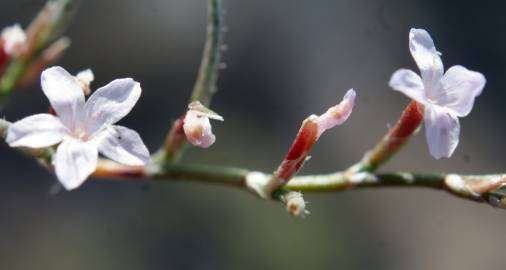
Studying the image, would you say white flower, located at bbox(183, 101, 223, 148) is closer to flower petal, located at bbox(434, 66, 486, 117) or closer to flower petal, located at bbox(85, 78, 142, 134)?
flower petal, located at bbox(85, 78, 142, 134)

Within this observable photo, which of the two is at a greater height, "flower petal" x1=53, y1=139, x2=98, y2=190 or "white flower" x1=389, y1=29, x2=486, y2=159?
"white flower" x1=389, y1=29, x2=486, y2=159

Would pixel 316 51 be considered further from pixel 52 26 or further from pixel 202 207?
pixel 52 26

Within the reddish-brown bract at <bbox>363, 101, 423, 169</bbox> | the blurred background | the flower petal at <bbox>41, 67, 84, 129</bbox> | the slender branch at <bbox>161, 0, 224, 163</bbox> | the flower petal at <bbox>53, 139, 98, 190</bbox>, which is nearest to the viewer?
the flower petal at <bbox>53, 139, 98, 190</bbox>

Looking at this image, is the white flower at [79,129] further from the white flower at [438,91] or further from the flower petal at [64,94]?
the white flower at [438,91]

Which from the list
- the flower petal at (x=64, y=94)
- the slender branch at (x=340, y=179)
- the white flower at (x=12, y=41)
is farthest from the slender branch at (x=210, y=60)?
the white flower at (x=12, y=41)

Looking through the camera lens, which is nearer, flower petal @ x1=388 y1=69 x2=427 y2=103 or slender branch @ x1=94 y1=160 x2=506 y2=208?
flower petal @ x1=388 y1=69 x2=427 y2=103

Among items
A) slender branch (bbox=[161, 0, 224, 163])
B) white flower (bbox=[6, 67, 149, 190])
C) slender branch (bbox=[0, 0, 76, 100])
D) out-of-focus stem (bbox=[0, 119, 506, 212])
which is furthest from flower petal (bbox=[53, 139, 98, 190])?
slender branch (bbox=[0, 0, 76, 100])
